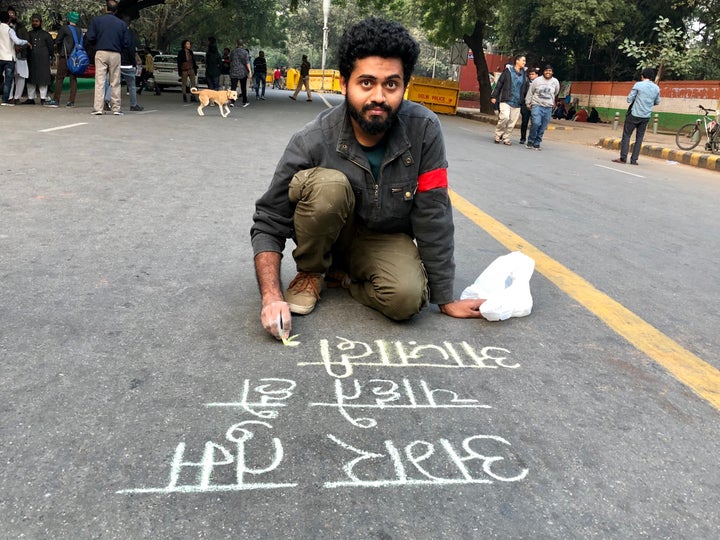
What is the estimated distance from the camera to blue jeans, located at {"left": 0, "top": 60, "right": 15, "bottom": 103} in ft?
42.4

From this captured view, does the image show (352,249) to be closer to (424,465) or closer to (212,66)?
(424,465)

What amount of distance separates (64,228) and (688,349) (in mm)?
3659

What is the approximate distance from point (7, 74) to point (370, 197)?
42.9ft

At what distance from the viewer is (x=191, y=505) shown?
1680 millimetres

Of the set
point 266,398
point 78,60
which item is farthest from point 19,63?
point 266,398

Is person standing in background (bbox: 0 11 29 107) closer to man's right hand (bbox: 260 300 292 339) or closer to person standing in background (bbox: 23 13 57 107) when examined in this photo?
person standing in background (bbox: 23 13 57 107)

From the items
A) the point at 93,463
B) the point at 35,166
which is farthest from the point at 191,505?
the point at 35,166

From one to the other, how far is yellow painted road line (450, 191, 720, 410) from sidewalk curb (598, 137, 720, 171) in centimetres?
1019

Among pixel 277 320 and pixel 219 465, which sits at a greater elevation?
pixel 277 320

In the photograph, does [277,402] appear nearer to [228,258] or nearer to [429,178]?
[429,178]

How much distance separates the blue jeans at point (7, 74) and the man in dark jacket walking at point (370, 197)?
12.3 meters

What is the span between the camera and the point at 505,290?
3219mm

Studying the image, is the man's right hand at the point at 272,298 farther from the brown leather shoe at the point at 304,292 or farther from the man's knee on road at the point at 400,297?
Result: the man's knee on road at the point at 400,297

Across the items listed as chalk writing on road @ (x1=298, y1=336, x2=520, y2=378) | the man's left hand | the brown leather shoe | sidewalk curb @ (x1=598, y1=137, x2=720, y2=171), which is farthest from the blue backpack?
chalk writing on road @ (x1=298, y1=336, x2=520, y2=378)
